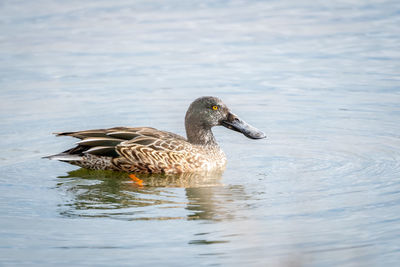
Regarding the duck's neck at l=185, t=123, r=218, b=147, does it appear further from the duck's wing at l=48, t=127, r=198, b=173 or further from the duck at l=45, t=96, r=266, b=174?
the duck's wing at l=48, t=127, r=198, b=173

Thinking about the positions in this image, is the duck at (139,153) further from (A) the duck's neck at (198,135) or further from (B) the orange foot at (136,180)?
(A) the duck's neck at (198,135)

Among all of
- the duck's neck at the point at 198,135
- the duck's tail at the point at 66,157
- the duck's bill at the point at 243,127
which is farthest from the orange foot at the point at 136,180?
the duck's bill at the point at 243,127

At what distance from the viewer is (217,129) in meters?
12.7

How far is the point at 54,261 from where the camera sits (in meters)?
6.86

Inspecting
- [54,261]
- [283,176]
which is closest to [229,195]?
[283,176]

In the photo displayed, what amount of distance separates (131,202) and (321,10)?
13362 millimetres

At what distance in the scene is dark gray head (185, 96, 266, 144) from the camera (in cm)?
1084

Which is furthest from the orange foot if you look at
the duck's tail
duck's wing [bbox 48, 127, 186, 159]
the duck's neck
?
the duck's neck

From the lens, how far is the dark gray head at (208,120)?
10.8 meters

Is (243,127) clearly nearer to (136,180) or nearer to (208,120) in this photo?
(208,120)

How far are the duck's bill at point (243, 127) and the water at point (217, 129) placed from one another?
32cm

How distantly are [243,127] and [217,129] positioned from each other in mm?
1842

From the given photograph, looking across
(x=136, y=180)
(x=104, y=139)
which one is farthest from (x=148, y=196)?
(x=104, y=139)

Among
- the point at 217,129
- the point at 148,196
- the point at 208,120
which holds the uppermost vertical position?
the point at 208,120
